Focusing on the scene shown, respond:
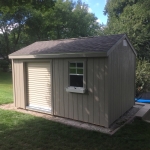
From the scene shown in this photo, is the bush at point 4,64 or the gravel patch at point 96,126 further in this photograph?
the bush at point 4,64

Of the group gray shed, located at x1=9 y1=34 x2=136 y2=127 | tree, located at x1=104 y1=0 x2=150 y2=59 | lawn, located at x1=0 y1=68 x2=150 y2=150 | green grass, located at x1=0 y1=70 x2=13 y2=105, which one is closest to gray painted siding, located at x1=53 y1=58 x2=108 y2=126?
gray shed, located at x1=9 y1=34 x2=136 y2=127

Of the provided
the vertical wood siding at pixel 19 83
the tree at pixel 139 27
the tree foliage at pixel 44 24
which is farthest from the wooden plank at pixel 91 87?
the tree foliage at pixel 44 24

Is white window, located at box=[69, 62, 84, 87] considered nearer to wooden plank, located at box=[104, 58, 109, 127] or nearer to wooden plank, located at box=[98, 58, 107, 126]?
wooden plank, located at box=[98, 58, 107, 126]

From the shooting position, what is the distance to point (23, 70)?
7.38 m

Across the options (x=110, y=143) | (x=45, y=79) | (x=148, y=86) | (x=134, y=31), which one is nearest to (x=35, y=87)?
(x=45, y=79)

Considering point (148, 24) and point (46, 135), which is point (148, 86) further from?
point (148, 24)

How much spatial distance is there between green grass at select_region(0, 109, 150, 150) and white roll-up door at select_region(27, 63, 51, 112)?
130 cm

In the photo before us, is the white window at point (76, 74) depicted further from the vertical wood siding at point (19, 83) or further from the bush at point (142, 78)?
the bush at point (142, 78)

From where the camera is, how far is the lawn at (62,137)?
4172 millimetres

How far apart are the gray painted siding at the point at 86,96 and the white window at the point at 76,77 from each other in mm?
153

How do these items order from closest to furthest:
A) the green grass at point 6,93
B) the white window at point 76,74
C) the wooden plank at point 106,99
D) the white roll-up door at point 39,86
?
the wooden plank at point 106,99
the white window at point 76,74
the white roll-up door at point 39,86
the green grass at point 6,93

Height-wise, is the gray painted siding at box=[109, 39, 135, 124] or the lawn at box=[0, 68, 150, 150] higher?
the gray painted siding at box=[109, 39, 135, 124]

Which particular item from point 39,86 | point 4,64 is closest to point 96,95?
point 39,86

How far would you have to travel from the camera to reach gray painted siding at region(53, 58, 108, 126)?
17.6 feet
